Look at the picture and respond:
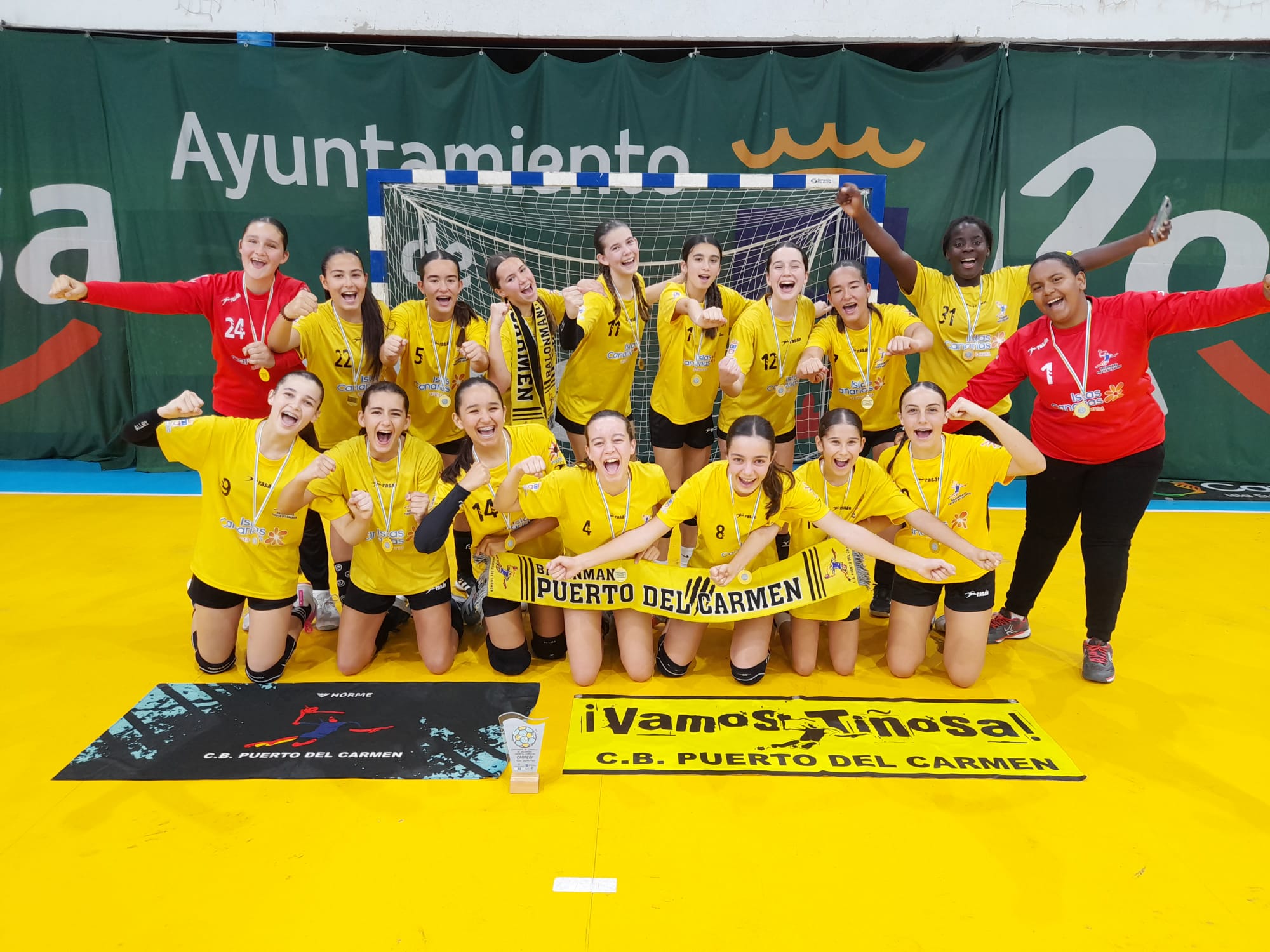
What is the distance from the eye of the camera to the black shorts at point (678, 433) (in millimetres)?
5094

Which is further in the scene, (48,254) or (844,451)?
(48,254)

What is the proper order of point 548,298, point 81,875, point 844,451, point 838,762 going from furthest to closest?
point 548,298
point 844,451
point 838,762
point 81,875

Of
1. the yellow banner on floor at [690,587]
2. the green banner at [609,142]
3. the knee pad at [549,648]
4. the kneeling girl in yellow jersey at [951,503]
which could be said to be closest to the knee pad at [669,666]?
the yellow banner on floor at [690,587]

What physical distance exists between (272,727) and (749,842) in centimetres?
204

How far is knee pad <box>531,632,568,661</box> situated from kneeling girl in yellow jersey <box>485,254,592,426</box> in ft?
4.01

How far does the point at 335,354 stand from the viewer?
175 inches

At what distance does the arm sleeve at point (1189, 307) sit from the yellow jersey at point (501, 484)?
277cm

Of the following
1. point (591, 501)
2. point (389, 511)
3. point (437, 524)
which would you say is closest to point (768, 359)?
point (591, 501)

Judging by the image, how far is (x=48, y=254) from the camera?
7922mm

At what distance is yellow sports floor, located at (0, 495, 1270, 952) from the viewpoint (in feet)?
7.78

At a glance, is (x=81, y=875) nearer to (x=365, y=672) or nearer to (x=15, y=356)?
(x=365, y=672)

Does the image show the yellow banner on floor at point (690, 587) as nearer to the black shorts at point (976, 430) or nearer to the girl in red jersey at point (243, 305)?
the black shorts at point (976, 430)

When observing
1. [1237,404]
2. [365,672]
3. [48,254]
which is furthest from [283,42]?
[1237,404]

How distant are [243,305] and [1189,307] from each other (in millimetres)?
4667
